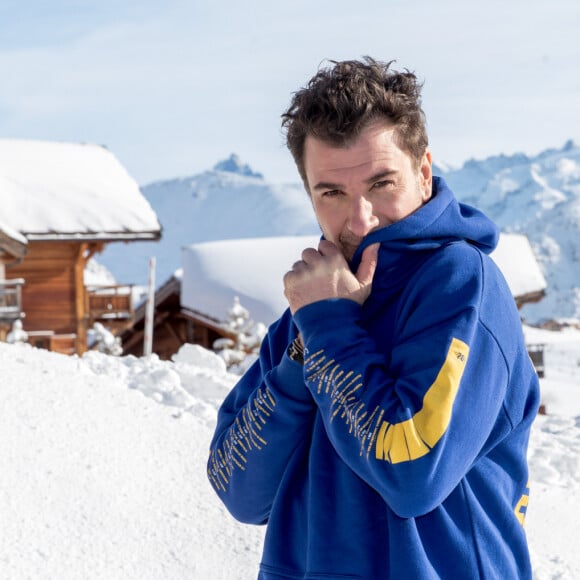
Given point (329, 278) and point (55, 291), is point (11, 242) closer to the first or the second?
point (55, 291)

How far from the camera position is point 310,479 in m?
1.55

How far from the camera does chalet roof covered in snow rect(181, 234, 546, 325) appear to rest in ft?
65.0

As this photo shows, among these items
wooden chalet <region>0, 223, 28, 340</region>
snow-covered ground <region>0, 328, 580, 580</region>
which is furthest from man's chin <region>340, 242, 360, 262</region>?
wooden chalet <region>0, 223, 28, 340</region>

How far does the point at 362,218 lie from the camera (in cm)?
153

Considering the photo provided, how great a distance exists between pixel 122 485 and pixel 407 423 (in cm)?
346

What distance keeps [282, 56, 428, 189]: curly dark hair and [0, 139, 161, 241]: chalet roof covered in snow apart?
18824 mm

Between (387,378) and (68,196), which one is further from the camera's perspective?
(68,196)

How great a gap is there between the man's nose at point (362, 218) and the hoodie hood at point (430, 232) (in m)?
0.01

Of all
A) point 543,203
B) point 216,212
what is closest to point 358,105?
point 216,212

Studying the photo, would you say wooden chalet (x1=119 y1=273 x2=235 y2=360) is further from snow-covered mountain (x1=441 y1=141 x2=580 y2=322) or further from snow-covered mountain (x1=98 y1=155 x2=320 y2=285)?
snow-covered mountain (x1=98 y1=155 x2=320 y2=285)

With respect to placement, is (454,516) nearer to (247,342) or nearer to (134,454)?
(134,454)

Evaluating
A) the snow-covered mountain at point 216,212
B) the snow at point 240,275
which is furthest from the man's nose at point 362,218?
the snow-covered mountain at point 216,212

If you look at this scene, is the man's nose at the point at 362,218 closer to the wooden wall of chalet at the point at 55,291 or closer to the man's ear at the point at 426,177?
the man's ear at the point at 426,177

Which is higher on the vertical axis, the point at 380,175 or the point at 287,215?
the point at 380,175
